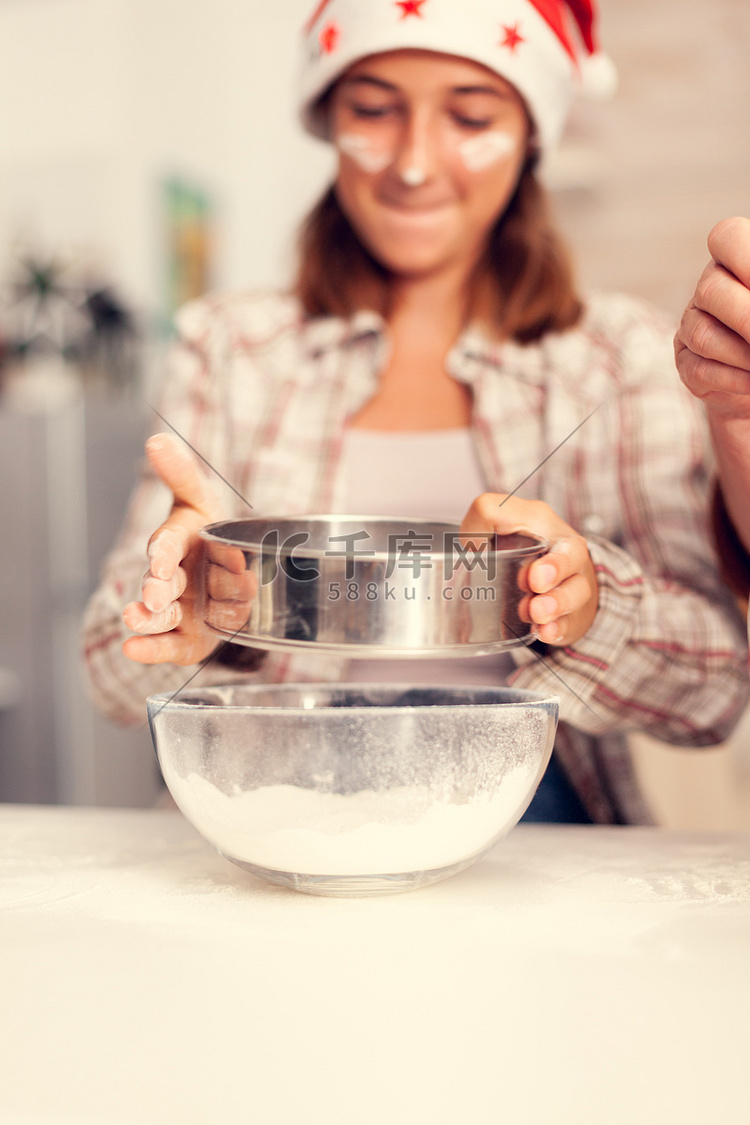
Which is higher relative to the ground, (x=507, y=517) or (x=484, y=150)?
(x=484, y=150)

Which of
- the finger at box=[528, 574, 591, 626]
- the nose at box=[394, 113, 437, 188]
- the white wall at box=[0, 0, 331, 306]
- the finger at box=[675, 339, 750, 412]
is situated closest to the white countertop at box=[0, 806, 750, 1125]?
the finger at box=[528, 574, 591, 626]

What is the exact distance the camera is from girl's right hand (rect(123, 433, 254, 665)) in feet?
1.34

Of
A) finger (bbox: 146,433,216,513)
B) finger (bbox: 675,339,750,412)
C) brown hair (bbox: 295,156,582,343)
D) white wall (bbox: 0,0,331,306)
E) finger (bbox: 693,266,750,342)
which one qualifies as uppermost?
white wall (bbox: 0,0,331,306)

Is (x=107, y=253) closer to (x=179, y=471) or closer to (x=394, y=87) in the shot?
(x=394, y=87)

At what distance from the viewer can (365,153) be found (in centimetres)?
76

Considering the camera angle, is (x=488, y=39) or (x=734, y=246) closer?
(x=734, y=246)

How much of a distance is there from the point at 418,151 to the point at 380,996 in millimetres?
601

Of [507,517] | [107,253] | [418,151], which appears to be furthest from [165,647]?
[107,253]

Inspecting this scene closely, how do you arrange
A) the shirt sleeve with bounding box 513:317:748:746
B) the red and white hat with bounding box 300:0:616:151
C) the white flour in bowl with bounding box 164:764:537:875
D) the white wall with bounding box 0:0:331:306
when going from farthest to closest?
1. the white wall with bounding box 0:0:331:306
2. the red and white hat with bounding box 300:0:616:151
3. the shirt sleeve with bounding box 513:317:748:746
4. the white flour in bowl with bounding box 164:764:537:875

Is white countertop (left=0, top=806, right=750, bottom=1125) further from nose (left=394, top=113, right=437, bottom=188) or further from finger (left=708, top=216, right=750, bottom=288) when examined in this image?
nose (left=394, top=113, right=437, bottom=188)

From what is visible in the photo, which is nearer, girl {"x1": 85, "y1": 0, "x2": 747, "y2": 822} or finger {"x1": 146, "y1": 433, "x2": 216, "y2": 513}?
finger {"x1": 146, "y1": 433, "x2": 216, "y2": 513}

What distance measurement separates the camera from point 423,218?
0.79m

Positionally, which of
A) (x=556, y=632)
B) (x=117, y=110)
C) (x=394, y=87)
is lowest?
(x=556, y=632)

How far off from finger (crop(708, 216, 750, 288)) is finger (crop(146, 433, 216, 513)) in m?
0.25
